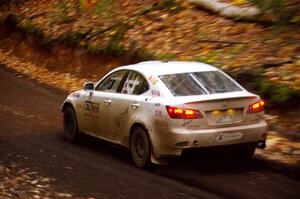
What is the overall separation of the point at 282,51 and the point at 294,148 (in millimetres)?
3863

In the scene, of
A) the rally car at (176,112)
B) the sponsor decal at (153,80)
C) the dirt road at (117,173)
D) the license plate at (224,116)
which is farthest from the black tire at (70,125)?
the license plate at (224,116)

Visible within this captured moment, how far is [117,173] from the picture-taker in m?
8.36

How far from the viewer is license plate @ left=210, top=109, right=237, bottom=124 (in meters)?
7.98

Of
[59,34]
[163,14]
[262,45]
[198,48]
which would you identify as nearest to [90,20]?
[59,34]

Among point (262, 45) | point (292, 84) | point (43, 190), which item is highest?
point (262, 45)

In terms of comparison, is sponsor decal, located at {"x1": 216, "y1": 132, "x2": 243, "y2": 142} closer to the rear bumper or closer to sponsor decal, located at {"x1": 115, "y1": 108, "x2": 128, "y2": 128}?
the rear bumper

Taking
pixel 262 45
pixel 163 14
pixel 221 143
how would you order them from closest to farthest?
pixel 221 143 < pixel 262 45 < pixel 163 14

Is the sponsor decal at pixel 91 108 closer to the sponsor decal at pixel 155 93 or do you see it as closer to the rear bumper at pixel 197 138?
the sponsor decal at pixel 155 93

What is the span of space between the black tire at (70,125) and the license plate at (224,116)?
3536 mm

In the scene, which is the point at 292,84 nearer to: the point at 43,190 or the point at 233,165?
the point at 233,165

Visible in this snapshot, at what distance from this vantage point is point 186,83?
8.46m

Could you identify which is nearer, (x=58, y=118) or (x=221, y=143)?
(x=221, y=143)

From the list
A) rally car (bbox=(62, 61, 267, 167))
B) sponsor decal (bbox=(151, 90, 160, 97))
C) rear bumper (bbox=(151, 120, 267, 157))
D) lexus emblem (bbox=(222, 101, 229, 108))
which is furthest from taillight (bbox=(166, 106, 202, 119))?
sponsor decal (bbox=(151, 90, 160, 97))

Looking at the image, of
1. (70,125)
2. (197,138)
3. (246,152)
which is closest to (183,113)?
(197,138)
